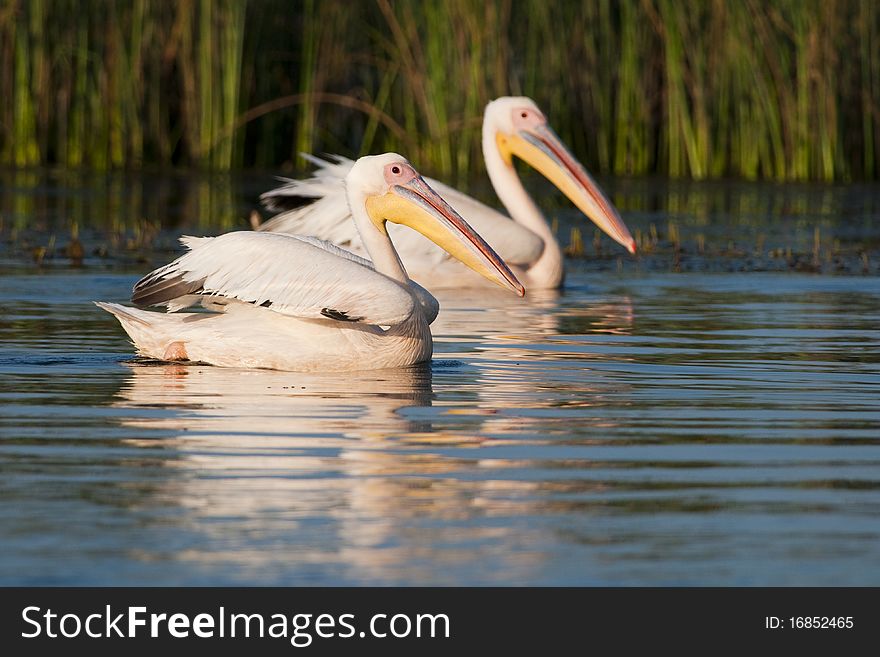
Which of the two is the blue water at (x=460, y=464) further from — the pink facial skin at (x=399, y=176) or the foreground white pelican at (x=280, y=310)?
the pink facial skin at (x=399, y=176)

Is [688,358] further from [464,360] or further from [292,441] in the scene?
[292,441]

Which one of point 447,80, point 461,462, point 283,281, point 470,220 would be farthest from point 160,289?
point 447,80

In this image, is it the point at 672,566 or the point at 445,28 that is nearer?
the point at 672,566

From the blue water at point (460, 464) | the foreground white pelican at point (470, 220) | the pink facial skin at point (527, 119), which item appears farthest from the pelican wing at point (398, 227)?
the blue water at point (460, 464)

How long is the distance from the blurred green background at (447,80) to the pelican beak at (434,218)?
823 centimetres

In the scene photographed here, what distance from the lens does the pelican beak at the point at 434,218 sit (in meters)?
7.00

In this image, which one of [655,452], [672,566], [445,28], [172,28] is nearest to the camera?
[672,566]

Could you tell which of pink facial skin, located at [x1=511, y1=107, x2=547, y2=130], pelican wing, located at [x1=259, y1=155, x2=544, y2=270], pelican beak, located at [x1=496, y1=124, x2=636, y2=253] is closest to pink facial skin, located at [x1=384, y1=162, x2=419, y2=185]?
pelican wing, located at [x1=259, y1=155, x2=544, y2=270]

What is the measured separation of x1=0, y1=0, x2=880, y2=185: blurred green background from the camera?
15.5 metres

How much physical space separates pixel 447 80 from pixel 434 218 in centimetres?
882

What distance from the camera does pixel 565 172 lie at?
10.7 m

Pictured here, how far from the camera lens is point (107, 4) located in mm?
16328
